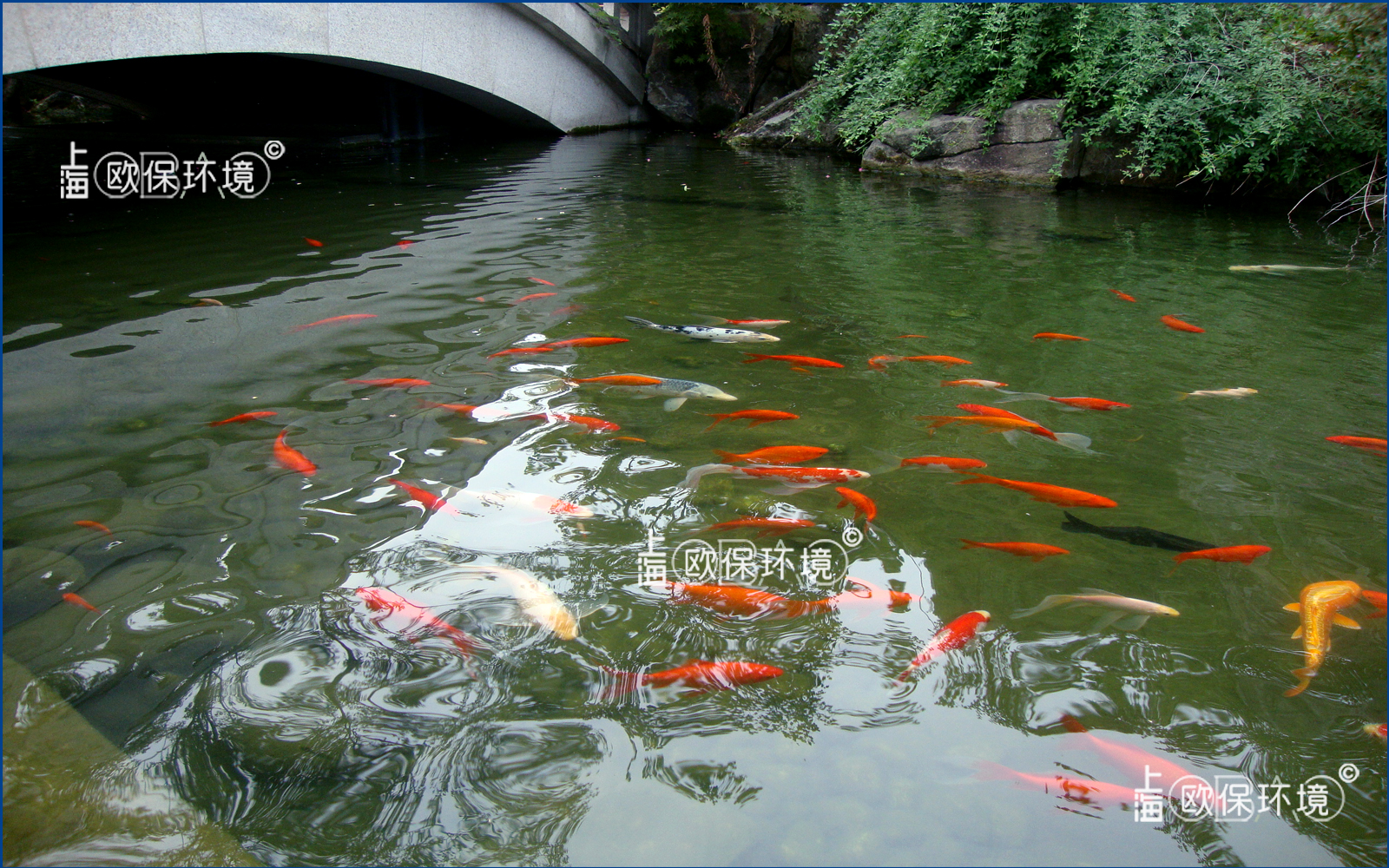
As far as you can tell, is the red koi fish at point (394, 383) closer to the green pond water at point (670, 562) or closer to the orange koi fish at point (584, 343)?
the green pond water at point (670, 562)

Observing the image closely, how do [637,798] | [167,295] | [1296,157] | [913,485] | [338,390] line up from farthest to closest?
[1296,157]
[167,295]
[338,390]
[913,485]
[637,798]

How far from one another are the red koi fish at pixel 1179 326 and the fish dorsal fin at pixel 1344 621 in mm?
2959

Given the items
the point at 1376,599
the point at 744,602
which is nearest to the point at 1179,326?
the point at 1376,599

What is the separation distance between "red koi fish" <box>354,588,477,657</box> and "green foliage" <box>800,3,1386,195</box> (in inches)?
417

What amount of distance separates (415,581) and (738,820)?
3.94 feet

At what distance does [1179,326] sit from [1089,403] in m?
1.69

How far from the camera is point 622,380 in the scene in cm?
370

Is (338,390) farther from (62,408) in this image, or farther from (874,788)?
(874,788)

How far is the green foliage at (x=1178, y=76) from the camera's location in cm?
898

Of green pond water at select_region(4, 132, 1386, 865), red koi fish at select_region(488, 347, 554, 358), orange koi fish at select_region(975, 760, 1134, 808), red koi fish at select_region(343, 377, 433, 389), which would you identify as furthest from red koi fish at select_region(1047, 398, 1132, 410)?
red koi fish at select_region(343, 377, 433, 389)

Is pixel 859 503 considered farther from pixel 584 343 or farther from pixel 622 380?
pixel 584 343

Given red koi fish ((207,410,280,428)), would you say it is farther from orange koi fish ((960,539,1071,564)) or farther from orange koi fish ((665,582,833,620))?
orange koi fish ((960,539,1071,564))

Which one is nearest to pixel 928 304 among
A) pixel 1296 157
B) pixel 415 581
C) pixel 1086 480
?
pixel 1086 480

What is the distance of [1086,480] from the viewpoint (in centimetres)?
289
